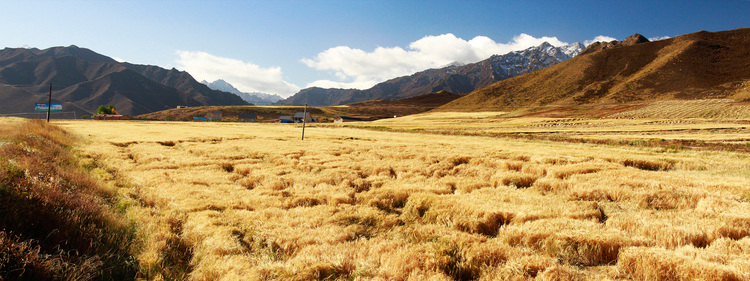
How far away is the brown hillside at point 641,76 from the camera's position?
384ft

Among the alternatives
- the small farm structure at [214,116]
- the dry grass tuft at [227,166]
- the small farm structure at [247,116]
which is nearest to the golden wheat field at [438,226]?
the dry grass tuft at [227,166]

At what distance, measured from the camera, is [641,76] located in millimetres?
132125

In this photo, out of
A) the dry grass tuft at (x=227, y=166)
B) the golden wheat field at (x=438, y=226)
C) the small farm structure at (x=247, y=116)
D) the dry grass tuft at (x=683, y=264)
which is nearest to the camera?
the dry grass tuft at (x=683, y=264)

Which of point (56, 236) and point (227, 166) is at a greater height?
point (56, 236)

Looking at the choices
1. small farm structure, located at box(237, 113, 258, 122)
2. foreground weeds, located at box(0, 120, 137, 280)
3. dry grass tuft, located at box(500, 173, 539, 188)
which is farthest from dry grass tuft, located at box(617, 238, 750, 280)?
small farm structure, located at box(237, 113, 258, 122)

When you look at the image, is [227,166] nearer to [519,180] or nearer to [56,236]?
[56,236]

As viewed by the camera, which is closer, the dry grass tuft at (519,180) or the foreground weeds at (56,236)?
the foreground weeds at (56,236)

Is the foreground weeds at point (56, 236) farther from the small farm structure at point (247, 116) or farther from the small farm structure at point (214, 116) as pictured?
the small farm structure at point (214, 116)

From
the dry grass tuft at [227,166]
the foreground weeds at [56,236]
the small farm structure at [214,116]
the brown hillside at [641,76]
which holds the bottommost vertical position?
the dry grass tuft at [227,166]

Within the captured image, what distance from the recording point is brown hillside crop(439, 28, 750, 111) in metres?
117

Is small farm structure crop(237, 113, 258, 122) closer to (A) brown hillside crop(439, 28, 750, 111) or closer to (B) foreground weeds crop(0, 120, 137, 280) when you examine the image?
(A) brown hillside crop(439, 28, 750, 111)

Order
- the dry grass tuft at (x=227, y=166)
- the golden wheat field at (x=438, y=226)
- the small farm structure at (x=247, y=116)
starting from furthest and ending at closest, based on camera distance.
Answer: the small farm structure at (x=247, y=116), the dry grass tuft at (x=227, y=166), the golden wheat field at (x=438, y=226)

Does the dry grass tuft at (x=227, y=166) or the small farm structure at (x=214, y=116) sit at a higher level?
the small farm structure at (x=214, y=116)

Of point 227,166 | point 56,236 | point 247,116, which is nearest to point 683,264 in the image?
point 56,236
